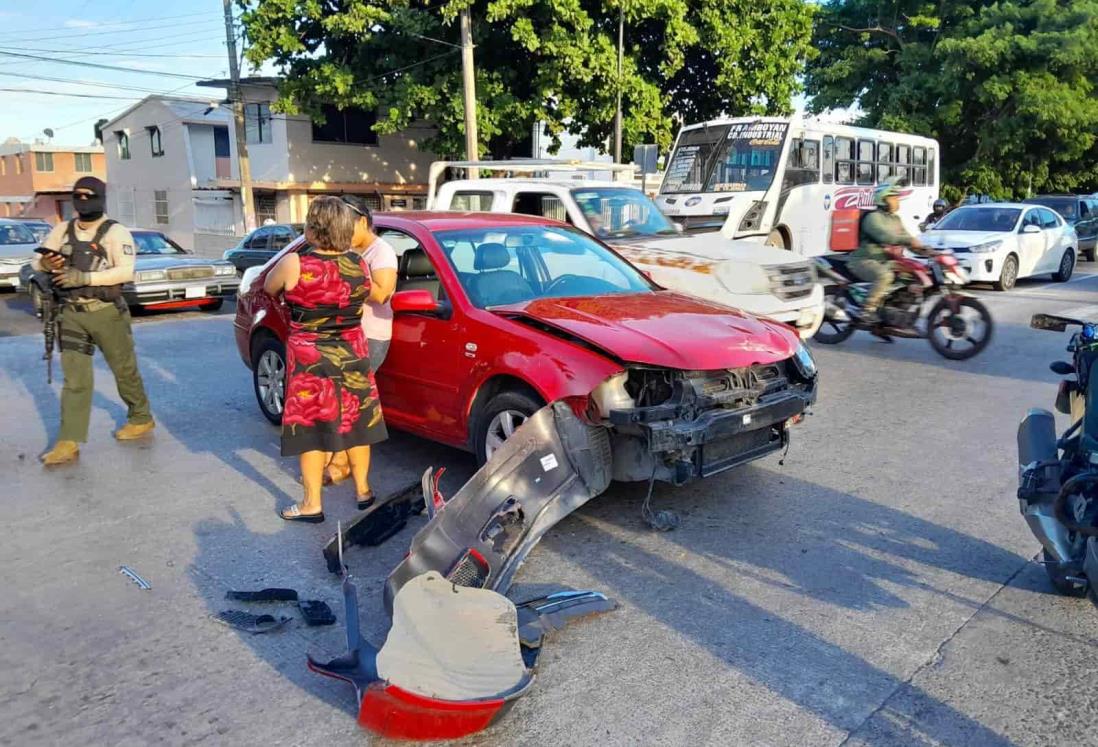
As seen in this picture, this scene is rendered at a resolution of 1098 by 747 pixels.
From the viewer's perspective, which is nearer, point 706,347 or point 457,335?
point 706,347

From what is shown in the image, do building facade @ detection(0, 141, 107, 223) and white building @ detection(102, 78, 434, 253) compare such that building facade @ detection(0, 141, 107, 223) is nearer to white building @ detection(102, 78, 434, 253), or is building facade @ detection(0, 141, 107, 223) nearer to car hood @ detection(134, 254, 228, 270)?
white building @ detection(102, 78, 434, 253)

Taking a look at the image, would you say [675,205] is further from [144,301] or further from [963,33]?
[963,33]

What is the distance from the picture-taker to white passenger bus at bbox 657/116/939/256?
622 inches

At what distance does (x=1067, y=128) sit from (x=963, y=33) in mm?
4515

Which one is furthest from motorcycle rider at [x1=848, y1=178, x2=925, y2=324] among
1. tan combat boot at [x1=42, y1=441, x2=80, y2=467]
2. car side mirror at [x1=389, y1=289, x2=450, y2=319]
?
tan combat boot at [x1=42, y1=441, x2=80, y2=467]

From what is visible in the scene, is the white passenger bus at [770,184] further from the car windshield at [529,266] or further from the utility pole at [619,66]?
the car windshield at [529,266]

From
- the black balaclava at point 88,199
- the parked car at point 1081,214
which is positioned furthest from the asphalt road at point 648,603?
the parked car at point 1081,214

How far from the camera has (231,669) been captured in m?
3.46

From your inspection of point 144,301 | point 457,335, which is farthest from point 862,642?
point 144,301

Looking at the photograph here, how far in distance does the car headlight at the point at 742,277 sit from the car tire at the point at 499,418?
393 cm

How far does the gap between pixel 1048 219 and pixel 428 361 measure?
1547 centimetres

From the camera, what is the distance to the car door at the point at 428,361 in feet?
17.6

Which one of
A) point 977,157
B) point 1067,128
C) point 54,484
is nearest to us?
point 54,484

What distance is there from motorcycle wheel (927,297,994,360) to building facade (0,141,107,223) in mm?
54120
